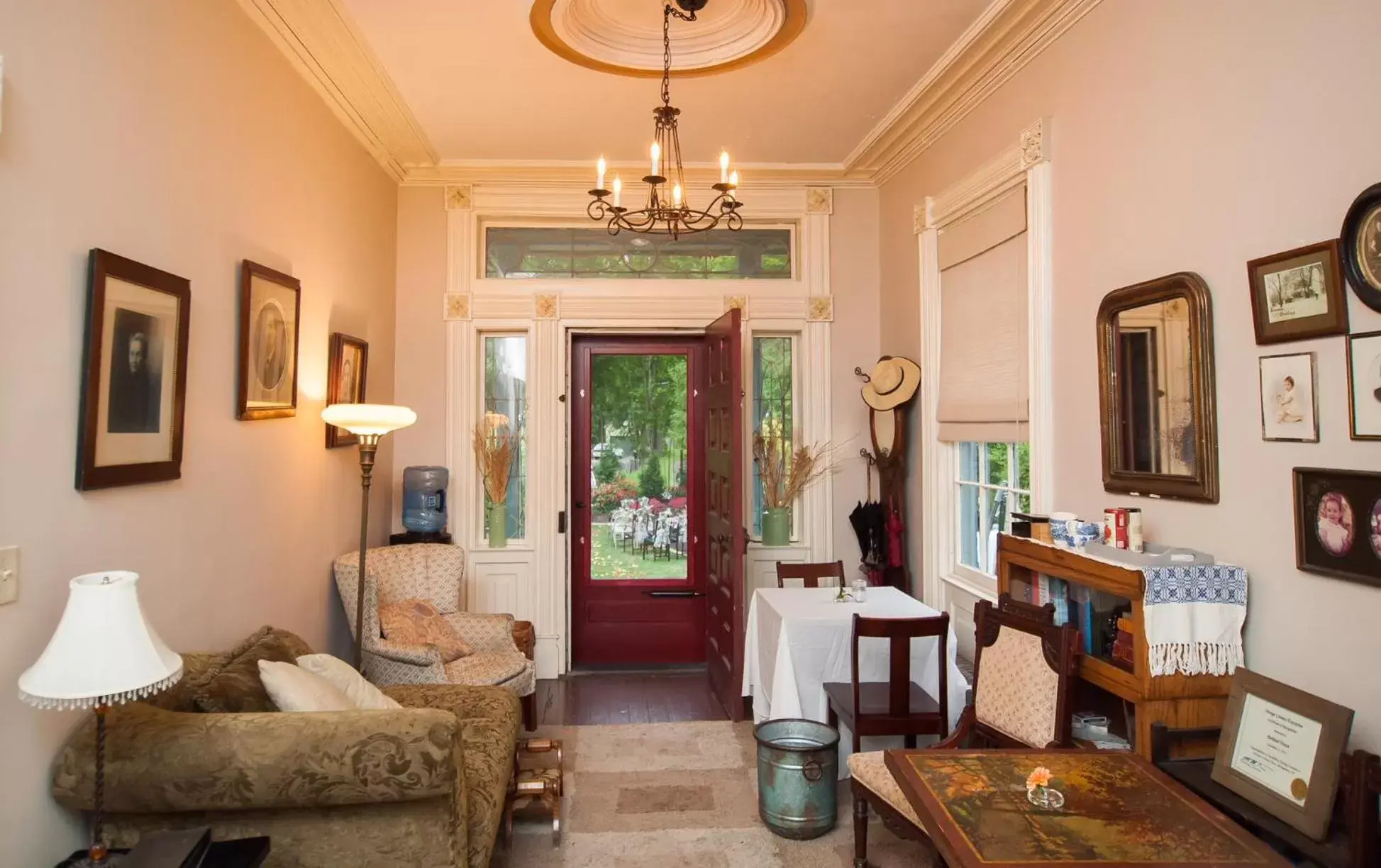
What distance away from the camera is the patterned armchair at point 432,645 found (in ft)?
12.7

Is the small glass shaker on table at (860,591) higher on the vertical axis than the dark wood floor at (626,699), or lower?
higher

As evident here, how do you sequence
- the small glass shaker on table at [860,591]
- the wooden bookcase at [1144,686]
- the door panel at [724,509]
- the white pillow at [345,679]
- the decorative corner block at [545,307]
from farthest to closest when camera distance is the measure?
1. the decorative corner block at [545,307]
2. the door panel at [724,509]
3. the small glass shaker on table at [860,591]
4. the white pillow at [345,679]
5. the wooden bookcase at [1144,686]

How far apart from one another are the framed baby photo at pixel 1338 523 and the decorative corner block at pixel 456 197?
4811 mm

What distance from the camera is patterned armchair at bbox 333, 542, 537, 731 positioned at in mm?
3883

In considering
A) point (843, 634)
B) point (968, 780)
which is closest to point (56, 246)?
point (968, 780)

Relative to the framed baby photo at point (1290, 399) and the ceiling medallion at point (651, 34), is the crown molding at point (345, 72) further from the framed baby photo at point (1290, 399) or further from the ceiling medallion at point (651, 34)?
the framed baby photo at point (1290, 399)

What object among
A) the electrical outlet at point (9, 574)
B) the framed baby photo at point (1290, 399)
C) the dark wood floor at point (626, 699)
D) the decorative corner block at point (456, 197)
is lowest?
the dark wood floor at point (626, 699)

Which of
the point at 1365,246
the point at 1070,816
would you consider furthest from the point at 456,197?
the point at 1070,816

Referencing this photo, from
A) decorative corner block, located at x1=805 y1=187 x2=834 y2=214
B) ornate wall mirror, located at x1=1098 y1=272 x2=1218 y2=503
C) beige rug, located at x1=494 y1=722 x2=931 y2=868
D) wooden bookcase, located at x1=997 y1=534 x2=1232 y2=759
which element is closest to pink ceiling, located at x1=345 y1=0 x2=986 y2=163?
decorative corner block, located at x1=805 y1=187 x2=834 y2=214

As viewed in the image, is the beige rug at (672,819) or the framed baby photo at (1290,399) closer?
the framed baby photo at (1290,399)

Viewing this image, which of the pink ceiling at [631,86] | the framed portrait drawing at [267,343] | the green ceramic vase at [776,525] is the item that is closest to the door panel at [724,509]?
the green ceramic vase at [776,525]

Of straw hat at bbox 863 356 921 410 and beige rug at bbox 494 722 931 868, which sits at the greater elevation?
straw hat at bbox 863 356 921 410

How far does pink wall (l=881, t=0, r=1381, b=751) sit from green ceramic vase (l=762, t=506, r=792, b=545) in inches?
85.3

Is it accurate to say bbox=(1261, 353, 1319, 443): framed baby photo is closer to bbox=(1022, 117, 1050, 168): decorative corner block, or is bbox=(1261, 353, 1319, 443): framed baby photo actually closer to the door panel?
bbox=(1022, 117, 1050, 168): decorative corner block
